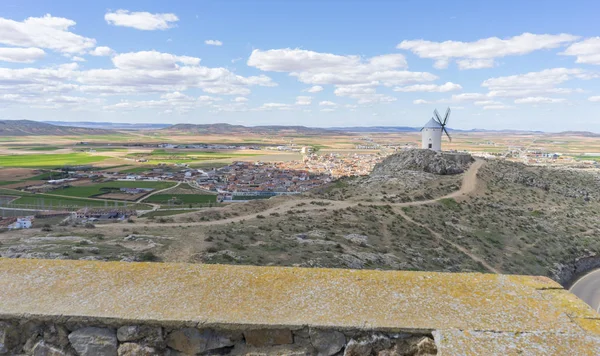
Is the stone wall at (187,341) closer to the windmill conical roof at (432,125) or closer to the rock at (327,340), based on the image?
the rock at (327,340)

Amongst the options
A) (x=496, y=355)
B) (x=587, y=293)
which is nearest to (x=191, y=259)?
(x=496, y=355)

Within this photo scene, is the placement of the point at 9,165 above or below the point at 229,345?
below

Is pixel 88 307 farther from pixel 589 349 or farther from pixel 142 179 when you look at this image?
pixel 142 179

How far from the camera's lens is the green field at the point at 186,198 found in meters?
65.9

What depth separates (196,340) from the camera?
3.72 m

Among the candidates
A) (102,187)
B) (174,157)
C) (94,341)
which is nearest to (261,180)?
(102,187)

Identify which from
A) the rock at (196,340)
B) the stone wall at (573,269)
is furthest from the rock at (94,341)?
the stone wall at (573,269)

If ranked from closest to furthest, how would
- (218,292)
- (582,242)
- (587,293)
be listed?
(218,292) → (587,293) → (582,242)

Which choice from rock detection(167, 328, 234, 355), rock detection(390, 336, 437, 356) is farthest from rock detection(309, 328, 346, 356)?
rock detection(167, 328, 234, 355)

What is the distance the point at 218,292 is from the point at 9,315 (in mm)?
1977

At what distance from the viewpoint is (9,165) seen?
107125 mm

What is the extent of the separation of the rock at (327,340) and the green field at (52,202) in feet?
199

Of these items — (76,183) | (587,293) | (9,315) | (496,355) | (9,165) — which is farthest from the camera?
(9,165)

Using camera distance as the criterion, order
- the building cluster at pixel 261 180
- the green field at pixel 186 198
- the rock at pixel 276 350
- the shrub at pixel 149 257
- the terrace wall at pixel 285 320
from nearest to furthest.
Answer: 1. the terrace wall at pixel 285 320
2. the rock at pixel 276 350
3. the shrub at pixel 149 257
4. the green field at pixel 186 198
5. the building cluster at pixel 261 180
